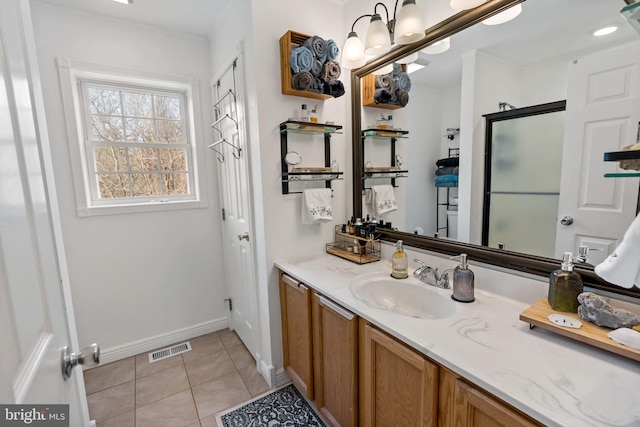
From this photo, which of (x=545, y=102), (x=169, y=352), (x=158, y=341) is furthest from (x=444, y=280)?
(x=158, y=341)

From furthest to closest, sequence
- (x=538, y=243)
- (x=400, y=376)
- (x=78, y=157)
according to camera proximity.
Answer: (x=78, y=157)
(x=538, y=243)
(x=400, y=376)

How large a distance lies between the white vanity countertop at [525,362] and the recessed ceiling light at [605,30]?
3.03 ft

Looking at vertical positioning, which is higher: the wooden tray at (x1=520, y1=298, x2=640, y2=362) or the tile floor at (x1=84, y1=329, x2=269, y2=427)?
the wooden tray at (x1=520, y1=298, x2=640, y2=362)

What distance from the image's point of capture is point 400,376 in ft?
3.37

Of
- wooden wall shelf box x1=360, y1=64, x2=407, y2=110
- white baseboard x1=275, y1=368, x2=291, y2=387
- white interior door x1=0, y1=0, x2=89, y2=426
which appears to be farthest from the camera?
white baseboard x1=275, y1=368, x2=291, y2=387

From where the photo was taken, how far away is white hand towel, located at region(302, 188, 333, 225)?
1.86 m

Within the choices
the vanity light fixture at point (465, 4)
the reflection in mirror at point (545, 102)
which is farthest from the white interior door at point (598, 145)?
the vanity light fixture at point (465, 4)

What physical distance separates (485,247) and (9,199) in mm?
1535

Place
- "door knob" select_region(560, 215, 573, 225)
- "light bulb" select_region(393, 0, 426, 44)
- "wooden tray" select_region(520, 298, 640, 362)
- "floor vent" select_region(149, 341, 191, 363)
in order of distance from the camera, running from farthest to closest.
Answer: "floor vent" select_region(149, 341, 191, 363)
"light bulb" select_region(393, 0, 426, 44)
"door knob" select_region(560, 215, 573, 225)
"wooden tray" select_region(520, 298, 640, 362)

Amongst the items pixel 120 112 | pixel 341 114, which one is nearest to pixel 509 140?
pixel 341 114

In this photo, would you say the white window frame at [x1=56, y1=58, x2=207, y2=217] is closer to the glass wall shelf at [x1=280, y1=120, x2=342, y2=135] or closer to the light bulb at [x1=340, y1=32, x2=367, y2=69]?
the glass wall shelf at [x1=280, y1=120, x2=342, y2=135]

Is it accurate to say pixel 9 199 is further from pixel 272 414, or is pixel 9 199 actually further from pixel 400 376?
pixel 272 414

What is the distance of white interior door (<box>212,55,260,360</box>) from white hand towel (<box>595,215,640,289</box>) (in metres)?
1.73

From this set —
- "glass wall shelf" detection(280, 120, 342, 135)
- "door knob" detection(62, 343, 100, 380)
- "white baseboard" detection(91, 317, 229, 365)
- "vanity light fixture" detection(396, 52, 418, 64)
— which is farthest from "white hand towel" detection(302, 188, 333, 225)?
"white baseboard" detection(91, 317, 229, 365)
